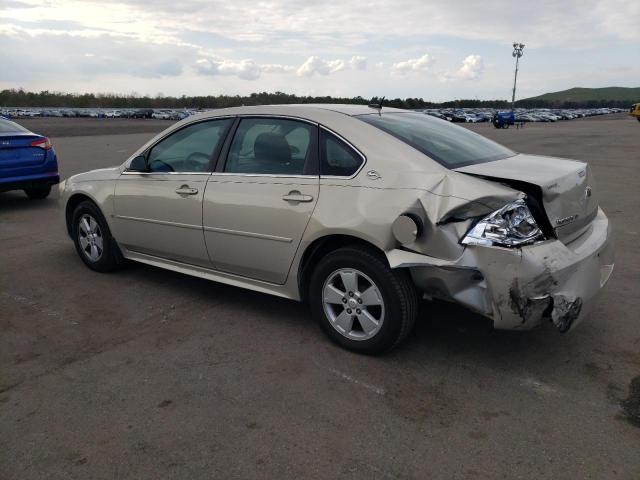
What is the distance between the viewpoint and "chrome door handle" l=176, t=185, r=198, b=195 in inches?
173

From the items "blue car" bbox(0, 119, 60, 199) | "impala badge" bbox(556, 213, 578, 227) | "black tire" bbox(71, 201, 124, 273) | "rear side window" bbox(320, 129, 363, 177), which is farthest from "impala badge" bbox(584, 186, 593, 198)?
"blue car" bbox(0, 119, 60, 199)

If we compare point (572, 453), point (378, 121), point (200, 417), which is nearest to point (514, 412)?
point (572, 453)

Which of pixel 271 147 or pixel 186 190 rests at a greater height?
pixel 271 147

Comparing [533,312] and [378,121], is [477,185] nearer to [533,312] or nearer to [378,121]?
[533,312]

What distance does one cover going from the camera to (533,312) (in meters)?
3.14

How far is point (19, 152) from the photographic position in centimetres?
862

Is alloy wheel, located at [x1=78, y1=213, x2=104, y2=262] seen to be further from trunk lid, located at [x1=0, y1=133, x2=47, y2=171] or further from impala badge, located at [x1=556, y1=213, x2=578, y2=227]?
impala badge, located at [x1=556, y1=213, x2=578, y2=227]

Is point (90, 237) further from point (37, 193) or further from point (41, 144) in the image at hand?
point (37, 193)

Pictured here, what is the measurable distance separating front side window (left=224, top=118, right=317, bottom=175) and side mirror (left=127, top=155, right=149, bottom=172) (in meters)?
0.94

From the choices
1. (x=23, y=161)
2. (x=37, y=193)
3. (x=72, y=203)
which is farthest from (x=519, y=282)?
(x=37, y=193)

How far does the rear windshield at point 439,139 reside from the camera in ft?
12.0

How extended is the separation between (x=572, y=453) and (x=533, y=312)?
2.54 ft

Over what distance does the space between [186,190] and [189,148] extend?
1.38 ft

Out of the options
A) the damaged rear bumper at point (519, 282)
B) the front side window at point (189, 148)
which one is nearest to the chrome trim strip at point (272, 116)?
the front side window at point (189, 148)
